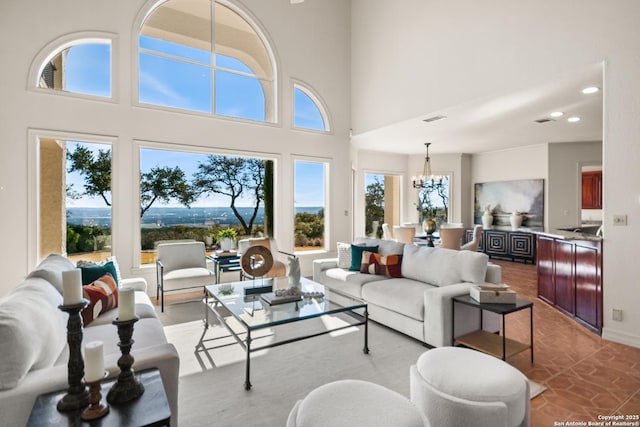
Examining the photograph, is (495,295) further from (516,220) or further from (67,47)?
(516,220)

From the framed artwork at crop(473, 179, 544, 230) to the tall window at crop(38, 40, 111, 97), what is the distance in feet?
28.7

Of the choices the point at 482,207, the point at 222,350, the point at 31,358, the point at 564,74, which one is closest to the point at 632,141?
the point at 564,74

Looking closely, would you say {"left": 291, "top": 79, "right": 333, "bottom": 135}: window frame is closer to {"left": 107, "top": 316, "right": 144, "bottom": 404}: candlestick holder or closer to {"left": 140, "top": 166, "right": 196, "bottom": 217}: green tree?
{"left": 140, "top": 166, "right": 196, "bottom": 217}: green tree

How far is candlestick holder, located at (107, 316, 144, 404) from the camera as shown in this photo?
1421mm

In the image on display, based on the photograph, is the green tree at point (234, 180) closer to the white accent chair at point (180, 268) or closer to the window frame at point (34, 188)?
the white accent chair at point (180, 268)

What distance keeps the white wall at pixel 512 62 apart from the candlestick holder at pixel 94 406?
436 cm

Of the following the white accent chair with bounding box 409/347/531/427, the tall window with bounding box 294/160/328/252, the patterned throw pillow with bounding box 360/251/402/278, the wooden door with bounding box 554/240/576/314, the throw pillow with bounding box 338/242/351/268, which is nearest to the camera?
the white accent chair with bounding box 409/347/531/427

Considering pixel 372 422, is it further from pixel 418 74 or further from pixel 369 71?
pixel 369 71

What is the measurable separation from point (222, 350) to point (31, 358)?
180 cm

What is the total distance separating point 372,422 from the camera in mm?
1346

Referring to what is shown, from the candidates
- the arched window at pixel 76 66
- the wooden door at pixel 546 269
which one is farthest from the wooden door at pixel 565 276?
the arched window at pixel 76 66

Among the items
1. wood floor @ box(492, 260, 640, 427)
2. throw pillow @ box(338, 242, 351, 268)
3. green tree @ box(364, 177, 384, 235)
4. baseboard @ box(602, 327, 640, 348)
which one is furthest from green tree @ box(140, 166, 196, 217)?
baseboard @ box(602, 327, 640, 348)

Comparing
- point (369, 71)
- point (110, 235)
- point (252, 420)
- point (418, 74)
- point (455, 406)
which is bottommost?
point (252, 420)

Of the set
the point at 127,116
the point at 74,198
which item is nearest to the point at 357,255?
the point at 127,116
